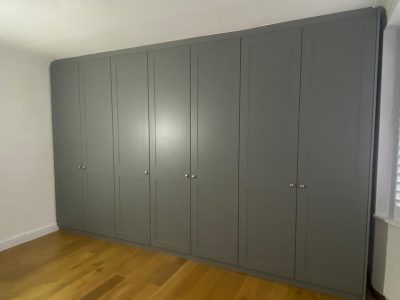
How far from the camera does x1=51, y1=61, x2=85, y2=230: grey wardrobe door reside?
3213mm

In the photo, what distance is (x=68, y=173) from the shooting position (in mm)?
3359

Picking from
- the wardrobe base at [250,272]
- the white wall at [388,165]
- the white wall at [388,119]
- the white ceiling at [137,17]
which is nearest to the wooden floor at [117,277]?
the wardrobe base at [250,272]

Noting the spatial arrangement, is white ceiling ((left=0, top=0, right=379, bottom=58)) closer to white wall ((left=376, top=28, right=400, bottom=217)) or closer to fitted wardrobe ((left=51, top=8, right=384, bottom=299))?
fitted wardrobe ((left=51, top=8, right=384, bottom=299))

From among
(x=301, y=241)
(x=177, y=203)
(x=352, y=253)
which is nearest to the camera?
(x=352, y=253)

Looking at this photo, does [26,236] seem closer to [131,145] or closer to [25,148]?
[25,148]

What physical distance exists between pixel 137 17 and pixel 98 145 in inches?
64.0

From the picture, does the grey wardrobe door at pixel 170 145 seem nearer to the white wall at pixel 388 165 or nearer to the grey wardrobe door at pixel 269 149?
the grey wardrobe door at pixel 269 149

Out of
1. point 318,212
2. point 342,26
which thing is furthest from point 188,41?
point 318,212

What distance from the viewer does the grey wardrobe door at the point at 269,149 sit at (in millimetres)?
2146

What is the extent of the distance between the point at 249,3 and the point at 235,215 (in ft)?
5.86

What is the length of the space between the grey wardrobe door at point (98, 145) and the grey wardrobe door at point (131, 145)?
0.11 m

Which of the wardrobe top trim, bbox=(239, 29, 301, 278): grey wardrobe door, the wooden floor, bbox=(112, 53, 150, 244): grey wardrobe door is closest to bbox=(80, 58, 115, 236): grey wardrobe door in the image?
bbox=(112, 53, 150, 244): grey wardrobe door

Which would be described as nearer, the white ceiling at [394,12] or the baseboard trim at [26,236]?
the white ceiling at [394,12]

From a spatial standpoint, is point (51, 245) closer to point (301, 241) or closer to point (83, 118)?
point (83, 118)
